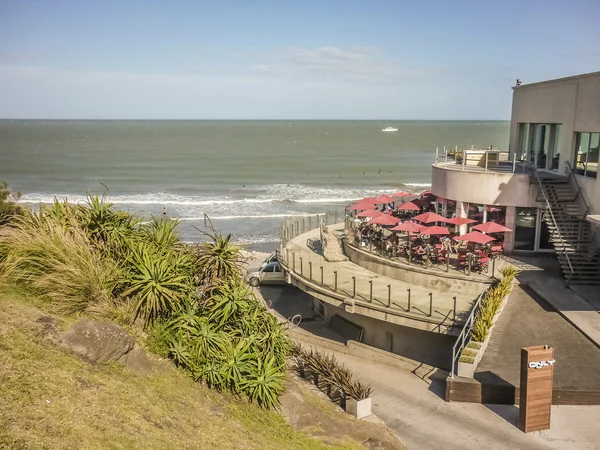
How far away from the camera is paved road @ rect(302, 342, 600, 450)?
39.5 ft

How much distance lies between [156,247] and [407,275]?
9.99 meters

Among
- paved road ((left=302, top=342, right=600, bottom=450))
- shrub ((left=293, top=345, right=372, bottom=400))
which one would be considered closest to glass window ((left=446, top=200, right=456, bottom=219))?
paved road ((left=302, top=342, right=600, bottom=450))

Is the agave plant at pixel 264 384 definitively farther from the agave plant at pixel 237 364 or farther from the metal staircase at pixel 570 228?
the metal staircase at pixel 570 228

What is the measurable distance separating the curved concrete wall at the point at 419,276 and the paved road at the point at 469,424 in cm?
477

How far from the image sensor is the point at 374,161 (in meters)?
100

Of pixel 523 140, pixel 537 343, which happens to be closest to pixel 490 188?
pixel 523 140

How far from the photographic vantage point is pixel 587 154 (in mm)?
20688

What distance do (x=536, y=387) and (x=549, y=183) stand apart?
11910 mm

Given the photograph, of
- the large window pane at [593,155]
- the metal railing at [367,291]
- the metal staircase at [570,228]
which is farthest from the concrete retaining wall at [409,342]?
the large window pane at [593,155]

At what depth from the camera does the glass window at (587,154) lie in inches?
791

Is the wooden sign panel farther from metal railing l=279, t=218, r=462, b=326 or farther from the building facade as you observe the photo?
the building facade

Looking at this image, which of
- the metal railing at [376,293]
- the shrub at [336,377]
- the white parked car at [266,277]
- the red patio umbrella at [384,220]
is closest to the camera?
the shrub at [336,377]

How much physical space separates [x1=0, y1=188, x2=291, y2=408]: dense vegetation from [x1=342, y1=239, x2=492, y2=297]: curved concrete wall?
833cm

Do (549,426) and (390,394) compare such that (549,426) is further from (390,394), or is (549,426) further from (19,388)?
(19,388)
